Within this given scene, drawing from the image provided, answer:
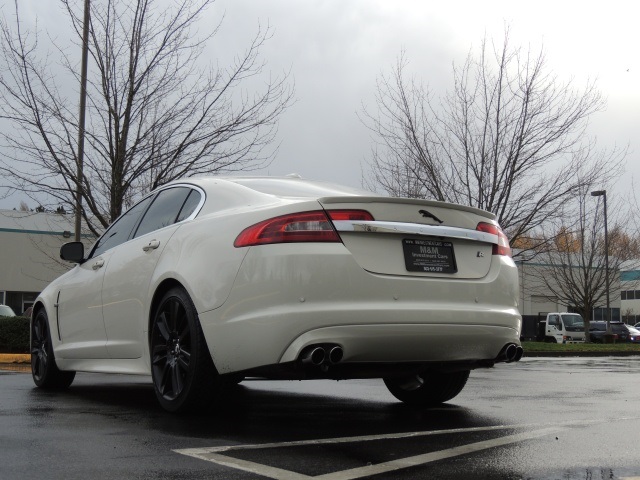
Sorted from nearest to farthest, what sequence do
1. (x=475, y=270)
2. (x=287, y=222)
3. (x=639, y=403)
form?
(x=287, y=222), (x=475, y=270), (x=639, y=403)

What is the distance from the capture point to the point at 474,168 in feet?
73.0

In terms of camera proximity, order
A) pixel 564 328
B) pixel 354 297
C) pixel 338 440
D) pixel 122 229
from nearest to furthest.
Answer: pixel 338 440, pixel 354 297, pixel 122 229, pixel 564 328

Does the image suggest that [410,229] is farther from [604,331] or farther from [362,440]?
[604,331]

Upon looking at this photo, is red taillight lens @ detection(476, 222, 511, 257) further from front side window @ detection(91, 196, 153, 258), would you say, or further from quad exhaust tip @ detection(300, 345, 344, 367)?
front side window @ detection(91, 196, 153, 258)

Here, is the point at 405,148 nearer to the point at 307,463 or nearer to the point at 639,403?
the point at 639,403

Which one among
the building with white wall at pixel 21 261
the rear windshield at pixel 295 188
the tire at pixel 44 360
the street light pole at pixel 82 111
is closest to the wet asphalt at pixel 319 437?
the tire at pixel 44 360

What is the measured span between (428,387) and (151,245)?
228 cm

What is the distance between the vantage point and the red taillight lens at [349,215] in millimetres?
4996

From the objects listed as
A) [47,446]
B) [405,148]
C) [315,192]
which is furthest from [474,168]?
[47,446]

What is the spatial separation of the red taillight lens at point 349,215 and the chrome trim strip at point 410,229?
0.09ft

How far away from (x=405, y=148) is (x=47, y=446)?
769 inches

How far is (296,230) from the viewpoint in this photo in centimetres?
494

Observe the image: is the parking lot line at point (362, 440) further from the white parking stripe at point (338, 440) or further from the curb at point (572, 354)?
the curb at point (572, 354)

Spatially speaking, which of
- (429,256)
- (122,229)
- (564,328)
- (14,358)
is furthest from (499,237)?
(564,328)
